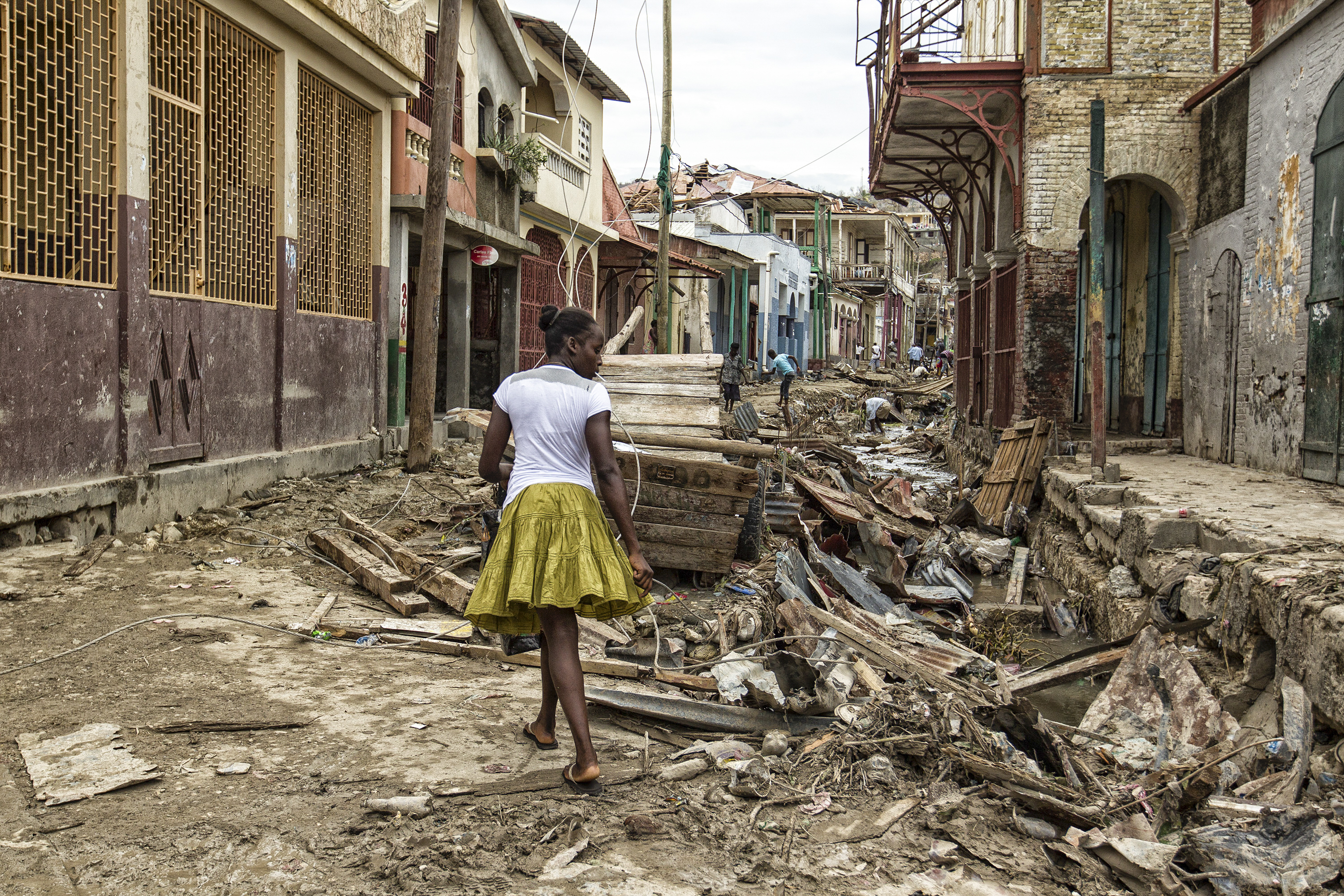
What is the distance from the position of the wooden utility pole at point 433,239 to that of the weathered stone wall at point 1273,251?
7.98 meters

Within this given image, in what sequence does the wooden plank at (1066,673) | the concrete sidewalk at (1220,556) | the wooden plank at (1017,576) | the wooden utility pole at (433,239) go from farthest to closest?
the wooden utility pole at (433,239), the wooden plank at (1017,576), the wooden plank at (1066,673), the concrete sidewalk at (1220,556)

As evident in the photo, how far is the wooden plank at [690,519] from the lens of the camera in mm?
6695

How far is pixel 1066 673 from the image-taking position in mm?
5484

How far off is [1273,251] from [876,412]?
16094 mm

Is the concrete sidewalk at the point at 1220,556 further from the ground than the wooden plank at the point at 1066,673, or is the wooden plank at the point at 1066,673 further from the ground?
the concrete sidewalk at the point at 1220,556

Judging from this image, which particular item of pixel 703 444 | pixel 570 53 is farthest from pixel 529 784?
pixel 570 53

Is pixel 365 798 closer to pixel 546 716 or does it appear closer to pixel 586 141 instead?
pixel 546 716

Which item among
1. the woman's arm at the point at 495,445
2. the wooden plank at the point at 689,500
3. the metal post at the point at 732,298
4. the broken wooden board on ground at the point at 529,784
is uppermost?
the metal post at the point at 732,298

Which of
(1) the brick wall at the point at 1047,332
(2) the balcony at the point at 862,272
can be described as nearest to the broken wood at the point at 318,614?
(1) the brick wall at the point at 1047,332

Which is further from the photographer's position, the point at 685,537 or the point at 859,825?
the point at 685,537

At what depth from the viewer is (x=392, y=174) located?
495 inches

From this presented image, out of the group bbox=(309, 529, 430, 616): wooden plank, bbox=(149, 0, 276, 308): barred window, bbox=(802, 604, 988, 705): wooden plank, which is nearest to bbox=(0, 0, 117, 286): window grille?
bbox=(149, 0, 276, 308): barred window

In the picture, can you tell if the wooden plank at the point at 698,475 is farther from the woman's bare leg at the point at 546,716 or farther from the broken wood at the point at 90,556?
the broken wood at the point at 90,556

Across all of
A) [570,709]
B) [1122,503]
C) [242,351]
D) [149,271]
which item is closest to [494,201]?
[242,351]
